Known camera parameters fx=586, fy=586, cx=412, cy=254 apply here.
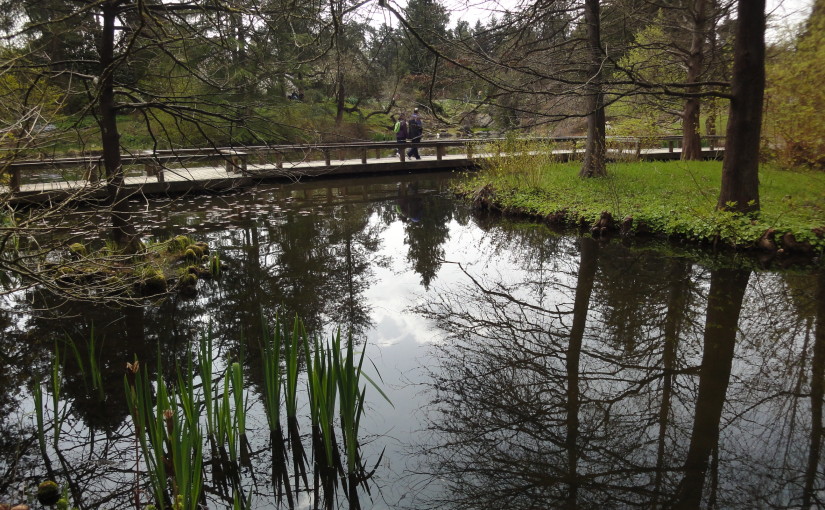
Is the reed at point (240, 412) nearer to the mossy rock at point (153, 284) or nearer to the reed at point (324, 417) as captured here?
the reed at point (324, 417)

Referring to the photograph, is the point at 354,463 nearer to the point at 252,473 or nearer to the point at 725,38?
the point at 252,473

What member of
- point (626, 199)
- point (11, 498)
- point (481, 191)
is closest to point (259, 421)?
point (11, 498)

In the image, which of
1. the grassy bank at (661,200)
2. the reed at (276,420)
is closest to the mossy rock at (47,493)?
the reed at (276,420)

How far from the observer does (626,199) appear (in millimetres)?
10984

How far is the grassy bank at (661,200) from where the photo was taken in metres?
8.20

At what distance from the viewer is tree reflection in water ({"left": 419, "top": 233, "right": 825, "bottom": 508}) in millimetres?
3352

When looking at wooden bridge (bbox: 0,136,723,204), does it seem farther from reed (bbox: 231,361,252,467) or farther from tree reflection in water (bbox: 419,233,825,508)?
reed (bbox: 231,361,252,467)

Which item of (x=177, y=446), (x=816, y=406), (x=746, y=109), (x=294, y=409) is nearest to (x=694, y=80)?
(x=746, y=109)

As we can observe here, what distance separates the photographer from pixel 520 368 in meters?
5.01

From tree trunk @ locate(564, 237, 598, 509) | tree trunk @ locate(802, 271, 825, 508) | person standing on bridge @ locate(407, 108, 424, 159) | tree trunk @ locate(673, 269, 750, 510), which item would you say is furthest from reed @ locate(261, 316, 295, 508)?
person standing on bridge @ locate(407, 108, 424, 159)

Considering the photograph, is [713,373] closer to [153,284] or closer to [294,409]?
[294,409]

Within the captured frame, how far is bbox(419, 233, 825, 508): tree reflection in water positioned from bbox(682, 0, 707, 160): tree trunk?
8329 millimetres

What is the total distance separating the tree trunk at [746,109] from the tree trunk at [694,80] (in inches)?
201

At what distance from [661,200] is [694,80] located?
16.6 ft
